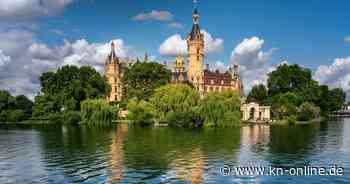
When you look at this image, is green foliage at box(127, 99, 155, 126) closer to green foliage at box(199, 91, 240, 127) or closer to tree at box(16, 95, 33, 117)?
green foliage at box(199, 91, 240, 127)

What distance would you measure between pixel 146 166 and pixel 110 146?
11.2 meters

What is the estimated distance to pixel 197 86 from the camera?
108812 mm

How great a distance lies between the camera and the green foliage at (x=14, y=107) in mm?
82188

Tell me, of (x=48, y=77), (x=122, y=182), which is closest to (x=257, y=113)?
(x=48, y=77)

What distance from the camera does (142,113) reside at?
6688cm

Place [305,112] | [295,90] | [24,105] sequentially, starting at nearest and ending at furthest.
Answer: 1. [305,112]
2. [24,105]
3. [295,90]

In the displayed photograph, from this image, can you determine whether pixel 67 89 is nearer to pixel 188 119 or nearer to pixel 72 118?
pixel 72 118

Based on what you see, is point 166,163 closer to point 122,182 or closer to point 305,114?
point 122,182

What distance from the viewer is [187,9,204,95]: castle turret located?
358ft

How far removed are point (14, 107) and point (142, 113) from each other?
32718 millimetres

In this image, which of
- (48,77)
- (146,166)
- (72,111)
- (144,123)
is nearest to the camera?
(146,166)

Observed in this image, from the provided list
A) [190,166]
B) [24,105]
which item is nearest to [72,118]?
[24,105]

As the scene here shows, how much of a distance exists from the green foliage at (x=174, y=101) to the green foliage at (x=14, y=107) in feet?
92.3

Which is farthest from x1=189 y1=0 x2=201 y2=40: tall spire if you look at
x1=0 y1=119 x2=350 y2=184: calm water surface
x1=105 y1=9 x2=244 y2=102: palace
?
x1=0 y1=119 x2=350 y2=184: calm water surface
